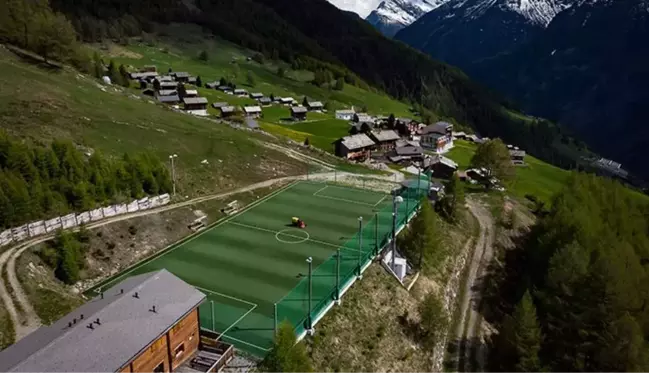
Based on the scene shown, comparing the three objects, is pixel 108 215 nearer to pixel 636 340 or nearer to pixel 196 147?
pixel 196 147

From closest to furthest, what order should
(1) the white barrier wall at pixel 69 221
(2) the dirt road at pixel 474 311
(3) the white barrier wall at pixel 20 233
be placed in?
1. (3) the white barrier wall at pixel 20 233
2. (1) the white barrier wall at pixel 69 221
3. (2) the dirt road at pixel 474 311

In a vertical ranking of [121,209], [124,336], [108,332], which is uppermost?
[108,332]

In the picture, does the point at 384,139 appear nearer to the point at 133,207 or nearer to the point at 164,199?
the point at 164,199

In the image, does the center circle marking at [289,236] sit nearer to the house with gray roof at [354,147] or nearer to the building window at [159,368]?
the building window at [159,368]

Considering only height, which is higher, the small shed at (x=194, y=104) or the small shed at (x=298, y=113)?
the small shed at (x=194, y=104)

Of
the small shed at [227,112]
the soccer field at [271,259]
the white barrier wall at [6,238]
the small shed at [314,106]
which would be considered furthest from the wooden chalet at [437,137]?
the white barrier wall at [6,238]

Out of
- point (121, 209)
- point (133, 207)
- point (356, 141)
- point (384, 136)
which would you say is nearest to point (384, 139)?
point (384, 136)
